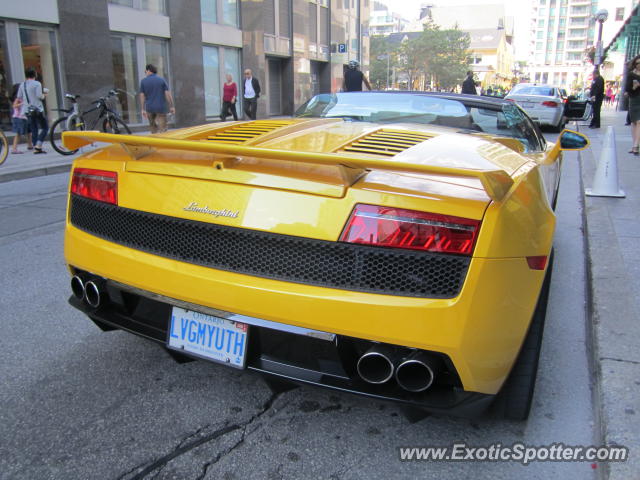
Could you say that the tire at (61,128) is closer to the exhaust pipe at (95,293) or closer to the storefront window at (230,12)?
the exhaust pipe at (95,293)

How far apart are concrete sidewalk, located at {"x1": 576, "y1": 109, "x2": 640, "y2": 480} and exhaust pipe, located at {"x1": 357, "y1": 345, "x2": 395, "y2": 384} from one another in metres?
0.86

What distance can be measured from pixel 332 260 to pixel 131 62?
1625cm

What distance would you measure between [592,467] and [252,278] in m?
1.46

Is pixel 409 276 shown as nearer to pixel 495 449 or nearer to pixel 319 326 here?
pixel 319 326

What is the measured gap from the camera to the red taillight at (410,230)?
1.73 meters

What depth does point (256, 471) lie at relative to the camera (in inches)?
77.5

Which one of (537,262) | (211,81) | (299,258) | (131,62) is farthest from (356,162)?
(211,81)

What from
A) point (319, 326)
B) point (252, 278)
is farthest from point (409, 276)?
point (252, 278)

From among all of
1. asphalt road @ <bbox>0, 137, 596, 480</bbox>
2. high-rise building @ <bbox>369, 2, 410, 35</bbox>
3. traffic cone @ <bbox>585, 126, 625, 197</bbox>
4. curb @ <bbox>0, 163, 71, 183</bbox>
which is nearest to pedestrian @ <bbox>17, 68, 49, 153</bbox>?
→ curb @ <bbox>0, 163, 71, 183</bbox>

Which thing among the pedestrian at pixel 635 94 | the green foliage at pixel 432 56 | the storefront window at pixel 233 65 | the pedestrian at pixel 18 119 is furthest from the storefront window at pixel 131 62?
the green foliage at pixel 432 56

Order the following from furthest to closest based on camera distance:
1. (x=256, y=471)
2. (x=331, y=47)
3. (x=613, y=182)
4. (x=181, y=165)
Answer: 1. (x=331, y=47)
2. (x=613, y=182)
3. (x=181, y=165)
4. (x=256, y=471)

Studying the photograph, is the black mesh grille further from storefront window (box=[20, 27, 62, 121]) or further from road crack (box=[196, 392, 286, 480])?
storefront window (box=[20, 27, 62, 121])

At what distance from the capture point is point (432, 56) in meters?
66.1

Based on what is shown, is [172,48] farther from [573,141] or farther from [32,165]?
[573,141]
